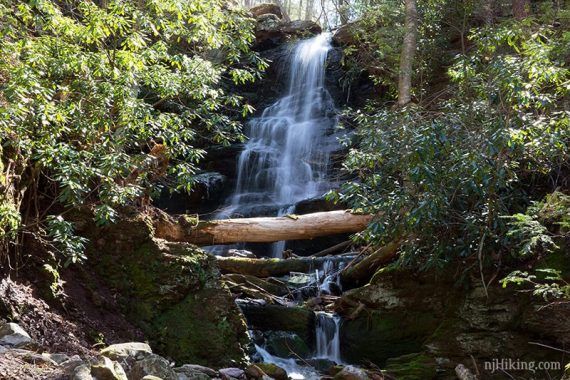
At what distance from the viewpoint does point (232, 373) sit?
5.78 meters

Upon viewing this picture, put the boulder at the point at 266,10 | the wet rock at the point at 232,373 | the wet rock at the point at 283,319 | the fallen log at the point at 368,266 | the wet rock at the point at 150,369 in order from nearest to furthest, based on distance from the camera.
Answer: the wet rock at the point at 150,369, the wet rock at the point at 232,373, the wet rock at the point at 283,319, the fallen log at the point at 368,266, the boulder at the point at 266,10

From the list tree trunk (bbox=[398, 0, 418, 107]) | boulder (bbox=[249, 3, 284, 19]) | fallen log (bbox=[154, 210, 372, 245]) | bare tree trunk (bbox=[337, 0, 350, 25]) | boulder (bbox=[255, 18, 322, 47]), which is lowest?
fallen log (bbox=[154, 210, 372, 245])

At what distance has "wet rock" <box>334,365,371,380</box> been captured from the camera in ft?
19.5

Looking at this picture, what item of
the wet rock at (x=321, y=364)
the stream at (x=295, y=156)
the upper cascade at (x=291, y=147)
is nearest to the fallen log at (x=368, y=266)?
the stream at (x=295, y=156)

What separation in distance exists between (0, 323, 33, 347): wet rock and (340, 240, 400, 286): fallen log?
511cm

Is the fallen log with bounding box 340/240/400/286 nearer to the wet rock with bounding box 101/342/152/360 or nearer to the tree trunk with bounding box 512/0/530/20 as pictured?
the wet rock with bounding box 101/342/152/360

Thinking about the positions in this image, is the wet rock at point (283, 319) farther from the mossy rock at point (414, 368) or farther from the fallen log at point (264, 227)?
the mossy rock at point (414, 368)

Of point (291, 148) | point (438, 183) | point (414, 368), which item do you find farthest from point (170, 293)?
point (291, 148)

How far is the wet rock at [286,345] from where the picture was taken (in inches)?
296

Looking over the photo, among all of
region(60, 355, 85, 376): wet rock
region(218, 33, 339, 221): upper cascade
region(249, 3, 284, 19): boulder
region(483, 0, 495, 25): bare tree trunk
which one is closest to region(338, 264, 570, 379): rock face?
region(60, 355, 85, 376): wet rock

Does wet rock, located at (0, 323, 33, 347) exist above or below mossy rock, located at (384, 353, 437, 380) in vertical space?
above

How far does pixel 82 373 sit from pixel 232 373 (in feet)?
8.13

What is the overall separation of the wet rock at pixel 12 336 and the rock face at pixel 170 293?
1859mm

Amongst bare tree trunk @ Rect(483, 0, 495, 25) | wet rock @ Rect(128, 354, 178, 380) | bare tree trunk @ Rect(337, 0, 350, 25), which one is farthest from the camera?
bare tree trunk @ Rect(337, 0, 350, 25)
